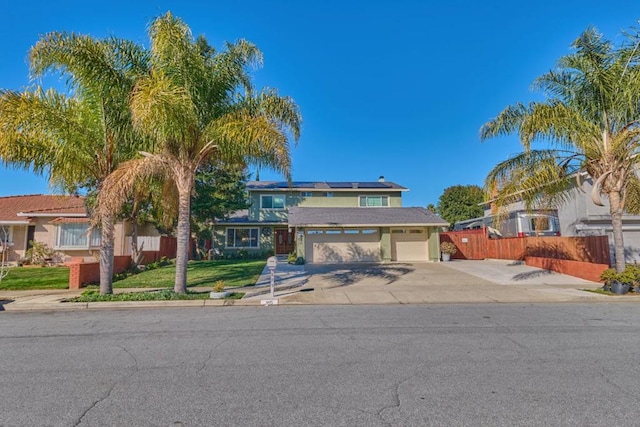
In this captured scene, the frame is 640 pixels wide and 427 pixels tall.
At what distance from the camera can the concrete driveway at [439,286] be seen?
36.4 feet

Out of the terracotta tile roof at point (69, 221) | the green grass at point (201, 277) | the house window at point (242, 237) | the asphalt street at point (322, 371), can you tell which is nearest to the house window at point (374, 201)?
the house window at point (242, 237)

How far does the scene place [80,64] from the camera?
33.0 ft

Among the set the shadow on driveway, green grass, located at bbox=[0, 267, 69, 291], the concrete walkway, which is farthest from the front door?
green grass, located at bbox=[0, 267, 69, 291]

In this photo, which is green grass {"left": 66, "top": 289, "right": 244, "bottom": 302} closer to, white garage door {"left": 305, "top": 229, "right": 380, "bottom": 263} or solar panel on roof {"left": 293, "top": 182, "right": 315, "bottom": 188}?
white garage door {"left": 305, "top": 229, "right": 380, "bottom": 263}

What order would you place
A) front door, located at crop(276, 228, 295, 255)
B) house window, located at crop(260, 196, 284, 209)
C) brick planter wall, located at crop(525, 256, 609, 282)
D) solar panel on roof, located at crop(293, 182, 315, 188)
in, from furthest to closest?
solar panel on roof, located at crop(293, 182, 315, 188) < house window, located at crop(260, 196, 284, 209) < front door, located at crop(276, 228, 295, 255) < brick planter wall, located at crop(525, 256, 609, 282)

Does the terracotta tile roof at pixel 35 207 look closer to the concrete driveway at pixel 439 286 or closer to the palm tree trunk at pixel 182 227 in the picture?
the palm tree trunk at pixel 182 227

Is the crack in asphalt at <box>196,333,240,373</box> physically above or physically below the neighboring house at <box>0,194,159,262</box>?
below

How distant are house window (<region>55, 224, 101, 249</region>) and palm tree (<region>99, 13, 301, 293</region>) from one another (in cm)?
1173

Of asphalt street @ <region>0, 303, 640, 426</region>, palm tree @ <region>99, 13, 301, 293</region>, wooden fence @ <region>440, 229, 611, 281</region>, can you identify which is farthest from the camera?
wooden fence @ <region>440, 229, 611, 281</region>

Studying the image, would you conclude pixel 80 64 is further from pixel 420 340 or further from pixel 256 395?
pixel 420 340

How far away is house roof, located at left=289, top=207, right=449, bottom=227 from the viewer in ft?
72.8

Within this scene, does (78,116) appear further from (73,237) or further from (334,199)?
(334,199)

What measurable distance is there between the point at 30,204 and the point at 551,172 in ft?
92.6

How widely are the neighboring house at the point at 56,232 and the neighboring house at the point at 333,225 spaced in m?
8.31
